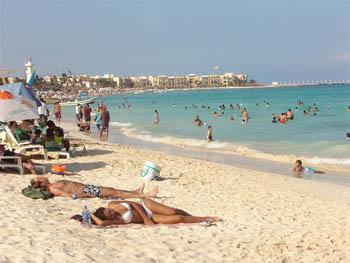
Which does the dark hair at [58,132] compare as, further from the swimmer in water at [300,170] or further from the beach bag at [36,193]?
the swimmer in water at [300,170]

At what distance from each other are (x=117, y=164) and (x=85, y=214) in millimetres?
4929

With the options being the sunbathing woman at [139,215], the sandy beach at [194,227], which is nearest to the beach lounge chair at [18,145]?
the sandy beach at [194,227]

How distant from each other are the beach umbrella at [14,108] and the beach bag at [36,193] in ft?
8.22

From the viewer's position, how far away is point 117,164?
10.9 metres

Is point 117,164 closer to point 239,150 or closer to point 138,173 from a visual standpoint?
point 138,173

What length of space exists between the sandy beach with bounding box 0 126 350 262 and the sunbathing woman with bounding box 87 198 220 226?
0.37 feet

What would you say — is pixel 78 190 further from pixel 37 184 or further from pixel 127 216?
pixel 127 216

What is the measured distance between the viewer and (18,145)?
414 inches

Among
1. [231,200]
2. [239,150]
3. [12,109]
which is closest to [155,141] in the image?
[239,150]

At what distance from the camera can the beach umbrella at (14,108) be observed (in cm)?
952

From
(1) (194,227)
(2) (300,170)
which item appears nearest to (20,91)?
(1) (194,227)

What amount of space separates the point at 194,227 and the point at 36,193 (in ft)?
7.95

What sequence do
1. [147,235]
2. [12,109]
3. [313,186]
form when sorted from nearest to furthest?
[147,235] < [12,109] < [313,186]

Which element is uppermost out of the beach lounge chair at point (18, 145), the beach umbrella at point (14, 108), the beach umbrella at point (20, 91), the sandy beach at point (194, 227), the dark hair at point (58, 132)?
the beach umbrella at point (20, 91)
